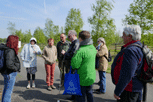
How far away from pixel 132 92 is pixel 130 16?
37.6 ft

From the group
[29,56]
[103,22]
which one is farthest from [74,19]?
[29,56]

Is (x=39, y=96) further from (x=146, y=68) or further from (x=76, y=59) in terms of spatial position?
(x=146, y=68)

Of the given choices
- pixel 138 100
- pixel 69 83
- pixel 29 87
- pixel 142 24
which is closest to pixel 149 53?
pixel 138 100

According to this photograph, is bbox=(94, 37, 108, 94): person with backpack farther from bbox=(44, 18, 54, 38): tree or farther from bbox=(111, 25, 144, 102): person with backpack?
bbox=(44, 18, 54, 38): tree

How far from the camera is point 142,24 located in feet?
35.1

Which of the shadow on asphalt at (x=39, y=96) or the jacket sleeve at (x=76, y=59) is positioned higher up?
the jacket sleeve at (x=76, y=59)

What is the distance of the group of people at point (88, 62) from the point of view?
160 centimetres

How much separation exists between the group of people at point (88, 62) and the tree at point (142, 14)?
870cm

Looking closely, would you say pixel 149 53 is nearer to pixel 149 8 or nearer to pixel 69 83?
pixel 69 83

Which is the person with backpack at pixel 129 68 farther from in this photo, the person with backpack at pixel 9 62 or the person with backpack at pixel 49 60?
the person with backpack at pixel 49 60

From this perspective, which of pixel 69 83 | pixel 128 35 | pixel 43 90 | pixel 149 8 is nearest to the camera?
Answer: pixel 128 35

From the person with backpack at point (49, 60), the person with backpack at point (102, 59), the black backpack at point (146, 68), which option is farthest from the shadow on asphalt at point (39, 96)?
the black backpack at point (146, 68)

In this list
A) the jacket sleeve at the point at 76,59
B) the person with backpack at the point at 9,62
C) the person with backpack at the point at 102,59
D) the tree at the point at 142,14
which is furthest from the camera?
the tree at the point at 142,14

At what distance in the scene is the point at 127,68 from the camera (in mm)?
1574
